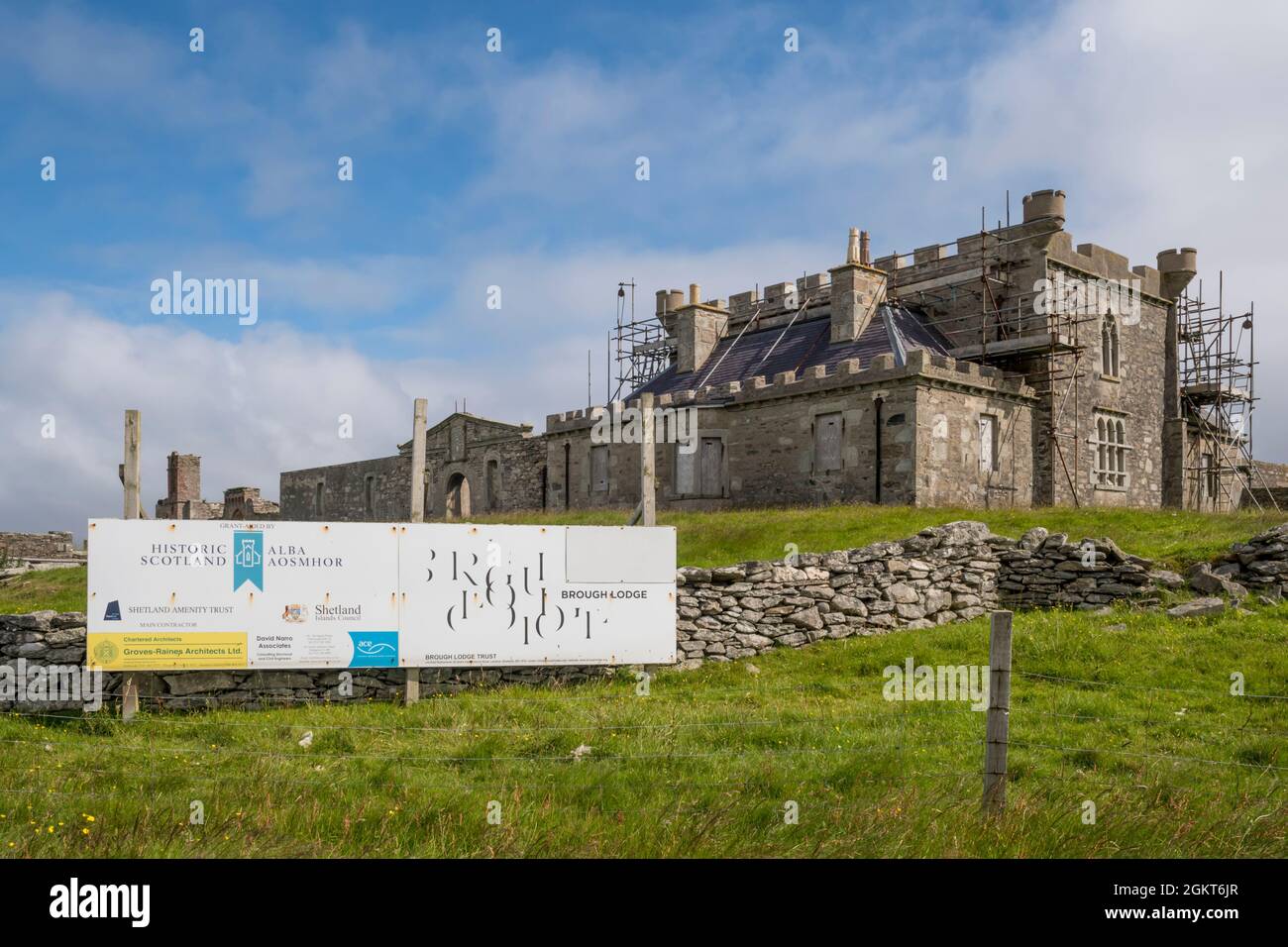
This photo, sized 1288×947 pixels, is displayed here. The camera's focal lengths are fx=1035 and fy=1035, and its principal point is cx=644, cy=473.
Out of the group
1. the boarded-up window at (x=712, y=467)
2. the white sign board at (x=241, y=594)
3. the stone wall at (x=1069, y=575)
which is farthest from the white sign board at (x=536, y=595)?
the boarded-up window at (x=712, y=467)

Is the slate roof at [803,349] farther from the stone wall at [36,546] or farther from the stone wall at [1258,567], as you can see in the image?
the stone wall at [36,546]

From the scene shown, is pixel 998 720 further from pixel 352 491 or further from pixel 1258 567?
pixel 352 491

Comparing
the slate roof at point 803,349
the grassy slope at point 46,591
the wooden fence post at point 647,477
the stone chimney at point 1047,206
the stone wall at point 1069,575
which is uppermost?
the stone chimney at point 1047,206

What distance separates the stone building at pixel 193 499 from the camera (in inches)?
1874

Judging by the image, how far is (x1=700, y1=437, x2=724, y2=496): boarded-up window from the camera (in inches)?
1252

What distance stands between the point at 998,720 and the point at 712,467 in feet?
83.7

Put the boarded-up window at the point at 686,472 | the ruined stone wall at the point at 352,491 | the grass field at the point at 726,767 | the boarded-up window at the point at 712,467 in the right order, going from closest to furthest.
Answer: the grass field at the point at 726,767 < the boarded-up window at the point at 712,467 < the boarded-up window at the point at 686,472 < the ruined stone wall at the point at 352,491

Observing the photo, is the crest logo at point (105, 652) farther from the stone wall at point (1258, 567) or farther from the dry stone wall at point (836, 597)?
the stone wall at point (1258, 567)

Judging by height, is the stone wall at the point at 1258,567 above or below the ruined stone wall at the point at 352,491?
below

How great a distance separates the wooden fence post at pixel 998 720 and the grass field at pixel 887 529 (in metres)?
11.6

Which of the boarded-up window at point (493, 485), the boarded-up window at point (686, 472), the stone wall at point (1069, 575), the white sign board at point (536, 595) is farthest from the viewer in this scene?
the boarded-up window at point (493, 485)

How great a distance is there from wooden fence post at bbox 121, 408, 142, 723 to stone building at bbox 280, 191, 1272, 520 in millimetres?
19922

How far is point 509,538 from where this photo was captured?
492 inches

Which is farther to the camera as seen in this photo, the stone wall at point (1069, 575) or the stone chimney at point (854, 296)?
the stone chimney at point (854, 296)
